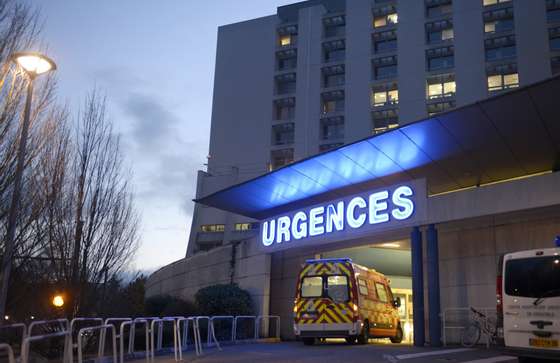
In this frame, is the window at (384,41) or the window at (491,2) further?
the window at (384,41)

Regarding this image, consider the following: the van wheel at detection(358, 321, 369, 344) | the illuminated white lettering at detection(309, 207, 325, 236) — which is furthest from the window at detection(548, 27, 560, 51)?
the van wheel at detection(358, 321, 369, 344)

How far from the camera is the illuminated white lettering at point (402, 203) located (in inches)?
638

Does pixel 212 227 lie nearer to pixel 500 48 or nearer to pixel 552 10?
pixel 500 48

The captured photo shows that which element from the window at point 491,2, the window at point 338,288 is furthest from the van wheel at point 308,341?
the window at point 491,2

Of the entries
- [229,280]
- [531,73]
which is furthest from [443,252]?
[531,73]

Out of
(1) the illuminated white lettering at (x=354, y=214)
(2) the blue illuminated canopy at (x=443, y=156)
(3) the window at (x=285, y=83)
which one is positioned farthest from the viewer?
(3) the window at (x=285, y=83)

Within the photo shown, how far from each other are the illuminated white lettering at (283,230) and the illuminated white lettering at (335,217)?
7.13 ft

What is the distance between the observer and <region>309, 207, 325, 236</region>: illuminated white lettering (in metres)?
18.9

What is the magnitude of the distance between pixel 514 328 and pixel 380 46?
53.6m

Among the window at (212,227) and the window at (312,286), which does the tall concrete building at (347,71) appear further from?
the window at (312,286)

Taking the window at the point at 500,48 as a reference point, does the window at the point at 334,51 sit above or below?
above

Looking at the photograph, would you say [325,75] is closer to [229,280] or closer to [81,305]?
[229,280]

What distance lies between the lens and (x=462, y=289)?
16219 millimetres

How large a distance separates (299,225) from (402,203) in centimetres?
459
